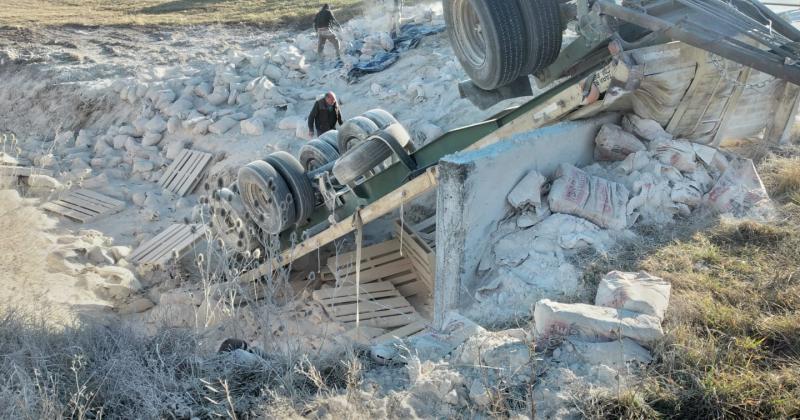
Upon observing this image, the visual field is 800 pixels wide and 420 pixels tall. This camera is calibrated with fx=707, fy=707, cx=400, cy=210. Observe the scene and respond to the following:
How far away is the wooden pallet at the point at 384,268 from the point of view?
734 centimetres

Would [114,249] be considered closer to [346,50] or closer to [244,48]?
[346,50]

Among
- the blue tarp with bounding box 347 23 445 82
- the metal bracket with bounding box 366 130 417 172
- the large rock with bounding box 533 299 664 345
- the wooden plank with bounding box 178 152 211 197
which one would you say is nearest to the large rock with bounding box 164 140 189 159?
the wooden plank with bounding box 178 152 211 197

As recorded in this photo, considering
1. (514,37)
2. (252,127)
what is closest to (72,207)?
(252,127)

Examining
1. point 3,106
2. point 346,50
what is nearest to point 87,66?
point 3,106

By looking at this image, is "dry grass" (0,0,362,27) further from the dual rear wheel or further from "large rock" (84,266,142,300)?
the dual rear wheel

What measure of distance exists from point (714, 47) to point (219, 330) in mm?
4175

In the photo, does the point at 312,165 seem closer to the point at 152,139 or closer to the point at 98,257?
the point at 98,257

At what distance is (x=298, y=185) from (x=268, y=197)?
32 centimetres

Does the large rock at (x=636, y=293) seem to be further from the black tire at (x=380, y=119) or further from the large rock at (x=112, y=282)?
the large rock at (x=112, y=282)

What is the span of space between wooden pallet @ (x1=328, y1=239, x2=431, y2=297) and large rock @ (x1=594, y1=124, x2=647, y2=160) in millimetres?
2293

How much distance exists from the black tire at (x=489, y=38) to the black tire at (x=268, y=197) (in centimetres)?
210

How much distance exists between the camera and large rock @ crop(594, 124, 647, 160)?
6.06 m

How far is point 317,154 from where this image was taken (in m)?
7.49

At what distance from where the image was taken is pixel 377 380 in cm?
368
